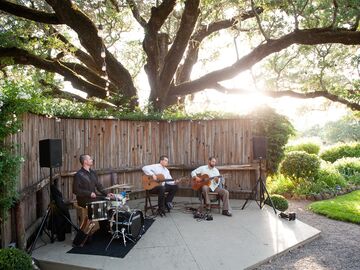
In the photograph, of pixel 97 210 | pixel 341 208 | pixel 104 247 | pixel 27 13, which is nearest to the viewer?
pixel 97 210

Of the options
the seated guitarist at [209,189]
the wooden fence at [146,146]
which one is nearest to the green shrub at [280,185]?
the wooden fence at [146,146]

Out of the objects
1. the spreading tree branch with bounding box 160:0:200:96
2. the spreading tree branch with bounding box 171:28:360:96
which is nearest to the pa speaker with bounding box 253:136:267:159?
the spreading tree branch with bounding box 171:28:360:96

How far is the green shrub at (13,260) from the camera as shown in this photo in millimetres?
4117

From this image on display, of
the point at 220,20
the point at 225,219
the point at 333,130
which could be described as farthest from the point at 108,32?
the point at 333,130

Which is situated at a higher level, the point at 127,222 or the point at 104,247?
the point at 127,222

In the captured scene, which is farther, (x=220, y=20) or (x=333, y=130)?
(x=333, y=130)

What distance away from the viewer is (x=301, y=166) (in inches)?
441

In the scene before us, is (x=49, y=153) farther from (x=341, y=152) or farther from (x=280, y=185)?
(x=341, y=152)

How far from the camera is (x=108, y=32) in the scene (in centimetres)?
1188

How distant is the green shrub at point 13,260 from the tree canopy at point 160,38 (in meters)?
6.50

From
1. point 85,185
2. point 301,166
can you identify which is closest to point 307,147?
point 301,166

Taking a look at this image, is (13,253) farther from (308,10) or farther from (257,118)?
(308,10)

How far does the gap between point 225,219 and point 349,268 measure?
2.80m

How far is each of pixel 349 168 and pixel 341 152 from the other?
4.73 meters
